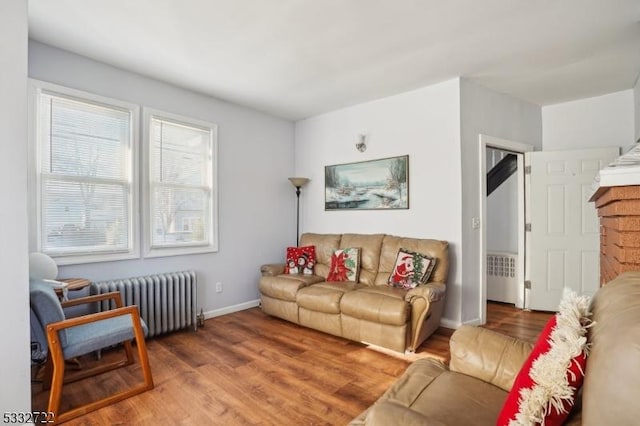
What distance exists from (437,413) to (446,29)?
2.54 metres

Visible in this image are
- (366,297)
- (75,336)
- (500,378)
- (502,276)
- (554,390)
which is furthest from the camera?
(502,276)

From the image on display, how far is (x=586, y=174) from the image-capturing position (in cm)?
385

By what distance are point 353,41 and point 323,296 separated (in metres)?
2.31

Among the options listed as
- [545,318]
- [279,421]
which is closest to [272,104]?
[279,421]

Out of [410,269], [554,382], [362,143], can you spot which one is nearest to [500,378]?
[554,382]

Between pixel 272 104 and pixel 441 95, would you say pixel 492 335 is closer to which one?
pixel 441 95

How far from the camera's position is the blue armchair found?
190 centimetres

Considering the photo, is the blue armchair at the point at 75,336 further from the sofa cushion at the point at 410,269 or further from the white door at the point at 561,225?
the white door at the point at 561,225

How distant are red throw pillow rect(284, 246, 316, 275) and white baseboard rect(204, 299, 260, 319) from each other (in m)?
0.69

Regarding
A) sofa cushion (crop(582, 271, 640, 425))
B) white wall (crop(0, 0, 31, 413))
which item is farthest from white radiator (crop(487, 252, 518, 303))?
white wall (crop(0, 0, 31, 413))

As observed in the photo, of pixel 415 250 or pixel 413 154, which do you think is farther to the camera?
pixel 413 154

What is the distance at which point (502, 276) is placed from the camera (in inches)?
177

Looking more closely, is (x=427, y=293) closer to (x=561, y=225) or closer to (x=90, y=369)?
(x=561, y=225)

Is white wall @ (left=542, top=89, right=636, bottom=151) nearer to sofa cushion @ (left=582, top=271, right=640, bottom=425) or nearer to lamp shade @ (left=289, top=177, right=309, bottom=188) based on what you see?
lamp shade @ (left=289, top=177, right=309, bottom=188)
